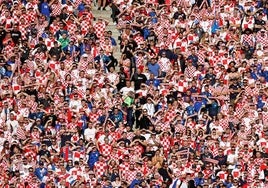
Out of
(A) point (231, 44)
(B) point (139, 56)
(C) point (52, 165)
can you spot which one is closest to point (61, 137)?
(C) point (52, 165)

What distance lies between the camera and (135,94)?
44.7 metres

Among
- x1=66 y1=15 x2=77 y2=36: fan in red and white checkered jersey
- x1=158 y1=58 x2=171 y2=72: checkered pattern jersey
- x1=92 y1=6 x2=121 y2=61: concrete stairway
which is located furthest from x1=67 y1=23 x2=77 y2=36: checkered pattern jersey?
x1=158 y1=58 x2=171 y2=72: checkered pattern jersey

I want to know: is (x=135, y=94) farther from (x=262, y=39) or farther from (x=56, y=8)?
(x=262, y=39)

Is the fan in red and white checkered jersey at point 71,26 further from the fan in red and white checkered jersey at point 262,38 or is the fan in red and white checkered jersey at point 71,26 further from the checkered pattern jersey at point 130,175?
the checkered pattern jersey at point 130,175

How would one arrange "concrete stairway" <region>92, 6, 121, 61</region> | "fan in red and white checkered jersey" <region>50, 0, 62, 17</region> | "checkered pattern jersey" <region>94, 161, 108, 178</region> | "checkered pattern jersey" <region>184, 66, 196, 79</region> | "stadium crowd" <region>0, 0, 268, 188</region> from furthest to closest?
"fan in red and white checkered jersey" <region>50, 0, 62, 17</region>, "concrete stairway" <region>92, 6, 121, 61</region>, "checkered pattern jersey" <region>184, 66, 196, 79</region>, "stadium crowd" <region>0, 0, 268, 188</region>, "checkered pattern jersey" <region>94, 161, 108, 178</region>

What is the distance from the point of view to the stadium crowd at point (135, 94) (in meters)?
42.1

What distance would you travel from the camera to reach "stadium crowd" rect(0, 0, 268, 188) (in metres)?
42.1

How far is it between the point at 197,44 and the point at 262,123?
4.16m

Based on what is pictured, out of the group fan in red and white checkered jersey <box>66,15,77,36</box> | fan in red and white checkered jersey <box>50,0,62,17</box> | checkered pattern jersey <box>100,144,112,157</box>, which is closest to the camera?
checkered pattern jersey <box>100,144,112,157</box>

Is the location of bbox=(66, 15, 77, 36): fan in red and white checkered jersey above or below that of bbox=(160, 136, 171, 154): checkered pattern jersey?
above

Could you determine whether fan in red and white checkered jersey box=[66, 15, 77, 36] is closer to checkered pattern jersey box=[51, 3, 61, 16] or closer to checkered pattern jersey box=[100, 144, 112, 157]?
checkered pattern jersey box=[51, 3, 61, 16]

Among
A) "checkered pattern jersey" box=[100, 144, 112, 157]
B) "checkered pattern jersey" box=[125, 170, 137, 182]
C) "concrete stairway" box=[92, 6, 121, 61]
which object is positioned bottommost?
"checkered pattern jersey" box=[125, 170, 137, 182]

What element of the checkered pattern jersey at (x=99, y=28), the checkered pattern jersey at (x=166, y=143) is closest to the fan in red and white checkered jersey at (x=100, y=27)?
the checkered pattern jersey at (x=99, y=28)

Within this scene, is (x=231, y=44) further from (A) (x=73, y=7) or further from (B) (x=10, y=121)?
(B) (x=10, y=121)
